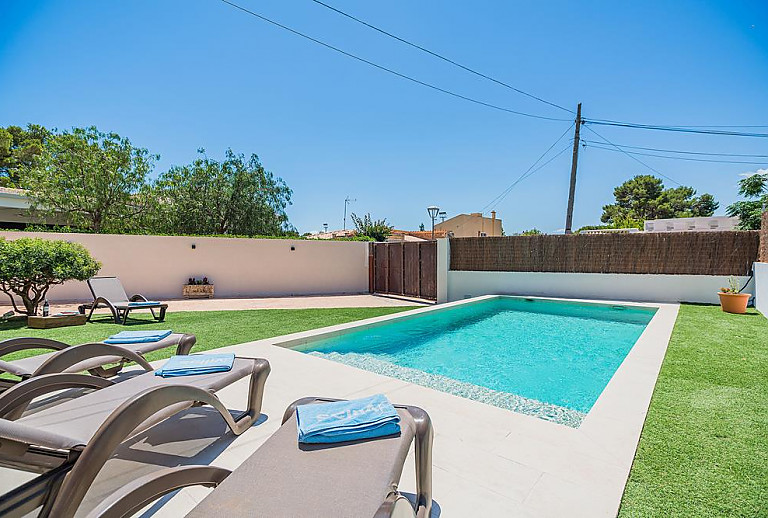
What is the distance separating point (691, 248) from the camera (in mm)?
10828

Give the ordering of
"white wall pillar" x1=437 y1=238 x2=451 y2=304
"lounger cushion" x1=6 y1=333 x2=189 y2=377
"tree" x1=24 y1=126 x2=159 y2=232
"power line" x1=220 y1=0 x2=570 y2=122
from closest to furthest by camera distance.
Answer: "lounger cushion" x1=6 y1=333 x2=189 y2=377 → "power line" x1=220 y1=0 x2=570 y2=122 → "white wall pillar" x1=437 y1=238 x2=451 y2=304 → "tree" x1=24 y1=126 x2=159 y2=232

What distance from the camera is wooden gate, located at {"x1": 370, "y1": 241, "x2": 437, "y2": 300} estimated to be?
14672mm

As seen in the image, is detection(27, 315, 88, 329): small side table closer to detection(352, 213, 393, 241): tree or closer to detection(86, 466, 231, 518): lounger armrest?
detection(86, 466, 231, 518): lounger armrest

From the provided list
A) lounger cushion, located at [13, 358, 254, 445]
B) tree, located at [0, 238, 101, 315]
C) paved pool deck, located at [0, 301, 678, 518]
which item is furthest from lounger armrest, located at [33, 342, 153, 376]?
tree, located at [0, 238, 101, 315]

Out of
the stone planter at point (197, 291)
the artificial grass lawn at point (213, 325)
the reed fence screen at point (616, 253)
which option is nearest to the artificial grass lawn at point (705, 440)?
the artificial grass lawn at point (213, 325)

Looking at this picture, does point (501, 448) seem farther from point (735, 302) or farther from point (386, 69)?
point (386, 69)

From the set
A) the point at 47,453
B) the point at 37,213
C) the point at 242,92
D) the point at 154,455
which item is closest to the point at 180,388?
the point at 47,453

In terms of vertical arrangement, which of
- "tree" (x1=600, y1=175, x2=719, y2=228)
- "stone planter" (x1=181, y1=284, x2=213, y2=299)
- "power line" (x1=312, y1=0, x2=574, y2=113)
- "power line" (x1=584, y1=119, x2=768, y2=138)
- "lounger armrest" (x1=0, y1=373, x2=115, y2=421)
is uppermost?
"power line" (x1=312, y1=0, x2=574, y2=113)

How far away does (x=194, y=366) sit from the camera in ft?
10.9

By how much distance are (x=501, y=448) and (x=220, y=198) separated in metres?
23.2

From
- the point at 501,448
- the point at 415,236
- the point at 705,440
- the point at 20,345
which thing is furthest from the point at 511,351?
the point at 415,236

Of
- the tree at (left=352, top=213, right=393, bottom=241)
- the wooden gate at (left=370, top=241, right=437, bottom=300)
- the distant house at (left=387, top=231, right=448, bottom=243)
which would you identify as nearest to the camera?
the wooden gate at (left=370, top=241, right=437, bottom=300)

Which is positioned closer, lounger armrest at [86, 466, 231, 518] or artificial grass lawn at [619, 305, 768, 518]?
lounger armrest at [86, 466, 231, 518]

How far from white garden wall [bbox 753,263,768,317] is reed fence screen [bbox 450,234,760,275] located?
3.80 ft
